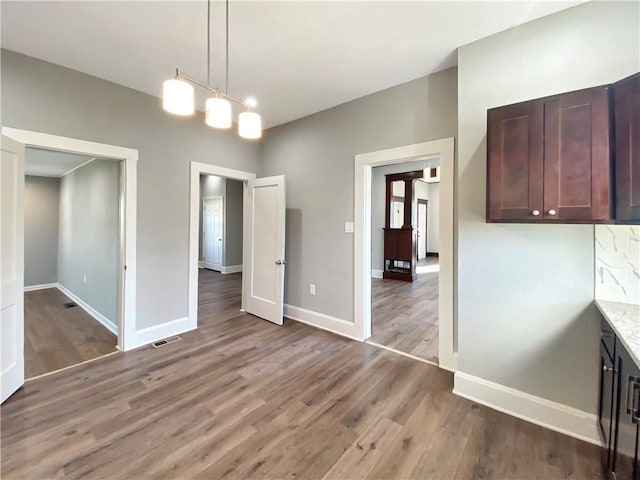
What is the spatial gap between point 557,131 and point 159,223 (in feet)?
12.1

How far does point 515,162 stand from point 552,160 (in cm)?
18

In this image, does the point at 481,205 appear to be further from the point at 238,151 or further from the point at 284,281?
the point at 238,151

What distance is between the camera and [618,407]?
1.30m

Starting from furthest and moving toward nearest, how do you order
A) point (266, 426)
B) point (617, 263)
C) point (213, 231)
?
1. point (213, 231)
2. point (266, 426)
3. point (617, 263)

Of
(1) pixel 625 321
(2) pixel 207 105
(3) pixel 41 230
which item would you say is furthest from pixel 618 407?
(3) pixel 41 230

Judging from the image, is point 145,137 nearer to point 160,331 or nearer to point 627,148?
point 160,331

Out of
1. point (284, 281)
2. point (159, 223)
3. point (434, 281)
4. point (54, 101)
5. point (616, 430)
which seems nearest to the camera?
point (616, 430)

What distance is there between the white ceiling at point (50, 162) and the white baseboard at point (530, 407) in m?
5.26

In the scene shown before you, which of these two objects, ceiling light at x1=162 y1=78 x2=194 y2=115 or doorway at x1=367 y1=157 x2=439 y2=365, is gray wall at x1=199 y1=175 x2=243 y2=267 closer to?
doorway at x1=367 y1=157 x2=439 y2=365

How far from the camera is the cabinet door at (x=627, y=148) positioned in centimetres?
139

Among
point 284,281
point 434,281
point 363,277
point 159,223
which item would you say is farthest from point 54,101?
point 434,281

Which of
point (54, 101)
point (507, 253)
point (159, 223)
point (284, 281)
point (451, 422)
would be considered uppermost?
point (54, 101)

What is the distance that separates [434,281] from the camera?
6.47 metres

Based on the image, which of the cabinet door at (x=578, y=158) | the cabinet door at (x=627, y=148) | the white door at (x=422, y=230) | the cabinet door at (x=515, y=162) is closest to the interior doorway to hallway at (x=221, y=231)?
the cabinet door at (x=515, y=162)
